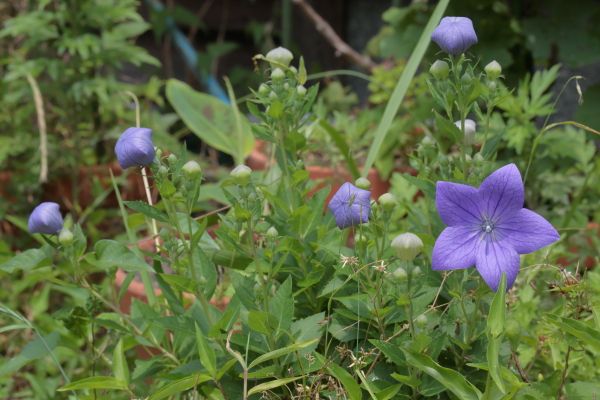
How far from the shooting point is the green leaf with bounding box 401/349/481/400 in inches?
34.5

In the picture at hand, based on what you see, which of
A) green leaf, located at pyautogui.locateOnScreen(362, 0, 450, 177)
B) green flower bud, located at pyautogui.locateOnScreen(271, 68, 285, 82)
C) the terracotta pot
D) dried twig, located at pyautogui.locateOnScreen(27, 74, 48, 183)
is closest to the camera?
green flower bud, located at pyautogui.locateOnScreen(271, 68, 285, 82)

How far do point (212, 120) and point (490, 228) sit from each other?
125cm

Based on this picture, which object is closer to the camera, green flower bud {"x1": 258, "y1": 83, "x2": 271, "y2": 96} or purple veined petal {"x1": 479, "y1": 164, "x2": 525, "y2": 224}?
purple veined petal {"x1": 479, "y1": 164, "x2": 525, "y2": 224}

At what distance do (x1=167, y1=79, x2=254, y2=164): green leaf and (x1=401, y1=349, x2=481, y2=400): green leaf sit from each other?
1.05m

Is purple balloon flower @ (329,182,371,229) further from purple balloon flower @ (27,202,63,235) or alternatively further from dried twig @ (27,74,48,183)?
dried twig @ (27,74,48,183)

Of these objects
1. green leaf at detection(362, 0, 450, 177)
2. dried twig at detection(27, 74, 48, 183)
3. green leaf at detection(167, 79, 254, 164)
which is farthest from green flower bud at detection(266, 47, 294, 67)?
dried twig at detection(27, 74, 48, 183)

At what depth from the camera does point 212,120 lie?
2049mm

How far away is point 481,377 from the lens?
100 cm

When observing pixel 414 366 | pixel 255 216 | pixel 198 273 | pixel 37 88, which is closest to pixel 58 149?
pixel 37 88

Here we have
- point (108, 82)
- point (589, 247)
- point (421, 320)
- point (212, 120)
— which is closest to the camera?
point (421, 320)

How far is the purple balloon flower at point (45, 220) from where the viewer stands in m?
0.99

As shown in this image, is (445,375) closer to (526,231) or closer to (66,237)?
(526,231)

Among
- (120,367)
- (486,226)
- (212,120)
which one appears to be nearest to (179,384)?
(120,367)

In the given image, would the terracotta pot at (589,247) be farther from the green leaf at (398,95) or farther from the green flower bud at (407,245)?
the green flower bud at (407,245)
